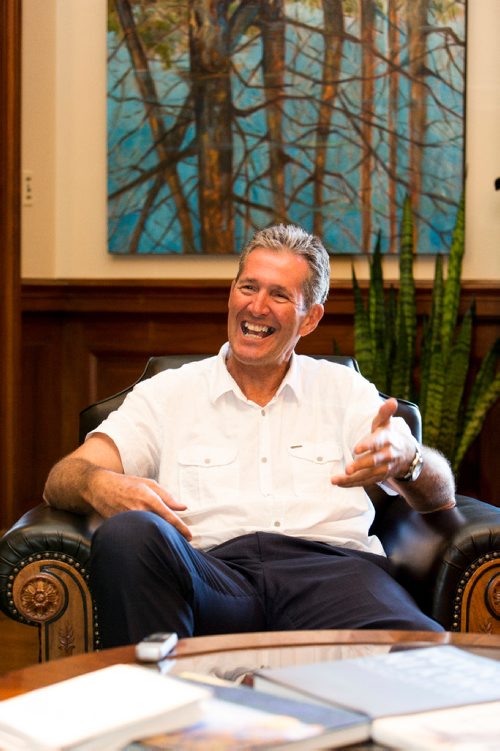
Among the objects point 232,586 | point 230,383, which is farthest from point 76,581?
point 230,383

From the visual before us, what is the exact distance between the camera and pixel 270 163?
161 inches

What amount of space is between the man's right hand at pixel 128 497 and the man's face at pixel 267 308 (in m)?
0.42

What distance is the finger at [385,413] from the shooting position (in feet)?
7.02

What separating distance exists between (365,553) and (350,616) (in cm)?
29

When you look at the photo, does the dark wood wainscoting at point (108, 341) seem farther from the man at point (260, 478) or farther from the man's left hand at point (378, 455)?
the man's left hand at point (378, 455)

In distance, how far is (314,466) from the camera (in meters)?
2.40

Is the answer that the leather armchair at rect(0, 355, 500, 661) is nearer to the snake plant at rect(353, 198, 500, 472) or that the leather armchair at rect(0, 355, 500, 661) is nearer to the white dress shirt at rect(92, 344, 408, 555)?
the white dress shirt at rect(92, 344, 408, 555)

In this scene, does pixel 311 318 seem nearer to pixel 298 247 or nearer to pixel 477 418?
pixel 298 247

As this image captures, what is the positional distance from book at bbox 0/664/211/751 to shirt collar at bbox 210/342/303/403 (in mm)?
1219

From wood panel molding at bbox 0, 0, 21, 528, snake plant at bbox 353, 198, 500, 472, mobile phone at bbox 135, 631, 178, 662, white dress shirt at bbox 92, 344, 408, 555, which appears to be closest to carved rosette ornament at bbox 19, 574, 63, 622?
white dress shirt at bbox 92, 344, 408, 555

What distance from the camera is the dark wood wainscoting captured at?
13.4ft

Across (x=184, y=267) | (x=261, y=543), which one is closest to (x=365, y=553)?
(x=261, y=543)

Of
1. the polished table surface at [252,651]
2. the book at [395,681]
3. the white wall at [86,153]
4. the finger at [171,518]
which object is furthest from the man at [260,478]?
the white wall at [86,153]

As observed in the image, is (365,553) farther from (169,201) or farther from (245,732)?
(169,201)
